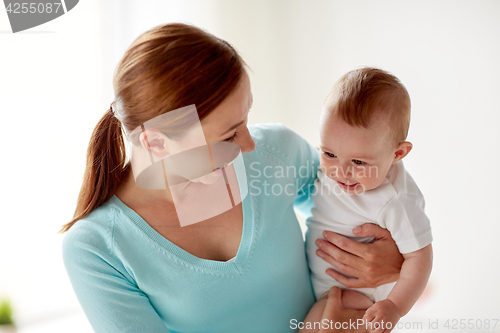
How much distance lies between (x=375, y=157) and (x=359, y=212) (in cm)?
16

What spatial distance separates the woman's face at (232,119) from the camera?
0.79 m

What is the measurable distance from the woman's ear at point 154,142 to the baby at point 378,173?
14.9 inches

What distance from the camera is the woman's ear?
81 cm

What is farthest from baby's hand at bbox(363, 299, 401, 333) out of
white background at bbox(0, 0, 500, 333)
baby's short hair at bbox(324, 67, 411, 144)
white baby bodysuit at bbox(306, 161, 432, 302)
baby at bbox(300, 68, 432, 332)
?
white background at bbox(0, 0, 500, 333)

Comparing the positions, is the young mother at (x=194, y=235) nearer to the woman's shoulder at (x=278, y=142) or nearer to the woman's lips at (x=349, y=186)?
the woman's shoulder at (x=278, y=142)

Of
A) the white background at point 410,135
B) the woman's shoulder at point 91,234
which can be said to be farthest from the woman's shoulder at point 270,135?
the white background at point 410,135

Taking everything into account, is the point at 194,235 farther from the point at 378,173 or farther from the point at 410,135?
the point at 410,135

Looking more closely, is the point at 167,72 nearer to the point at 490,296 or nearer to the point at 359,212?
the point at 359,212

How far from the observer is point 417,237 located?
36.1 inches

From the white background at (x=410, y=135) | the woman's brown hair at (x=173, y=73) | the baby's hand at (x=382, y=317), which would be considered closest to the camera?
the woman's brown hair at (x=173, y=73)

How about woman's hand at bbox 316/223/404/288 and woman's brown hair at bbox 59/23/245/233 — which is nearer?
woman's brown hair at bbox 59/23/245/233

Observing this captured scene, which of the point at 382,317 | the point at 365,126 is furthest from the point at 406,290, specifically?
the point at 365,126

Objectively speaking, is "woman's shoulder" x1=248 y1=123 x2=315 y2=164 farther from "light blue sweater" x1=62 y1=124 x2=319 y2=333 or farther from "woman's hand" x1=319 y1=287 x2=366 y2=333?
"woman's hand" x1=319 y1=287 x2=366 y2=333

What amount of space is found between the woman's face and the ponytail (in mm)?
248
